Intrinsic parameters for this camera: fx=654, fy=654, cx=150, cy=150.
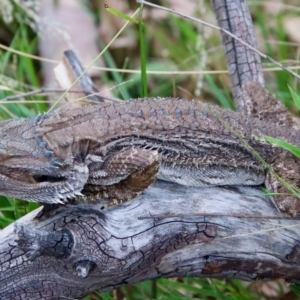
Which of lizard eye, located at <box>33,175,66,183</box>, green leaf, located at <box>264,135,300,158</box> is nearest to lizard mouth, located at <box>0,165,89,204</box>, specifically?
lizard eye, located at <box>33,175,66,183</box>

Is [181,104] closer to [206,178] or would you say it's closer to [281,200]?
[206,178]

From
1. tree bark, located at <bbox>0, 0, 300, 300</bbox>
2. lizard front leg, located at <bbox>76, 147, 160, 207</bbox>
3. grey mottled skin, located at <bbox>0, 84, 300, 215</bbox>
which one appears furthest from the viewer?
lizard front leg, located at <bbox>76, 147, 160, 207</bbox>

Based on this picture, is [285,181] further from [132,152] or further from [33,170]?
[33,170]

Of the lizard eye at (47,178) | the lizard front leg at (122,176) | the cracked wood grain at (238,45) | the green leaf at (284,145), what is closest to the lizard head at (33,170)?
the lizard eye at (47,178)

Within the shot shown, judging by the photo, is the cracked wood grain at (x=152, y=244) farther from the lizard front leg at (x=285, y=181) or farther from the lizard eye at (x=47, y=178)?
the lizard eye at (x=47, y=178)

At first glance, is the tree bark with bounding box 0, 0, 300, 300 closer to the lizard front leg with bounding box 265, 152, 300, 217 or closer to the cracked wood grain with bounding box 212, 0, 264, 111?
the lizard front leg with bounding box 265, 152, 300, 217

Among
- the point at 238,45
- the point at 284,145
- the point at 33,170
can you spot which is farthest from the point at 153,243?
the point at 238,45
